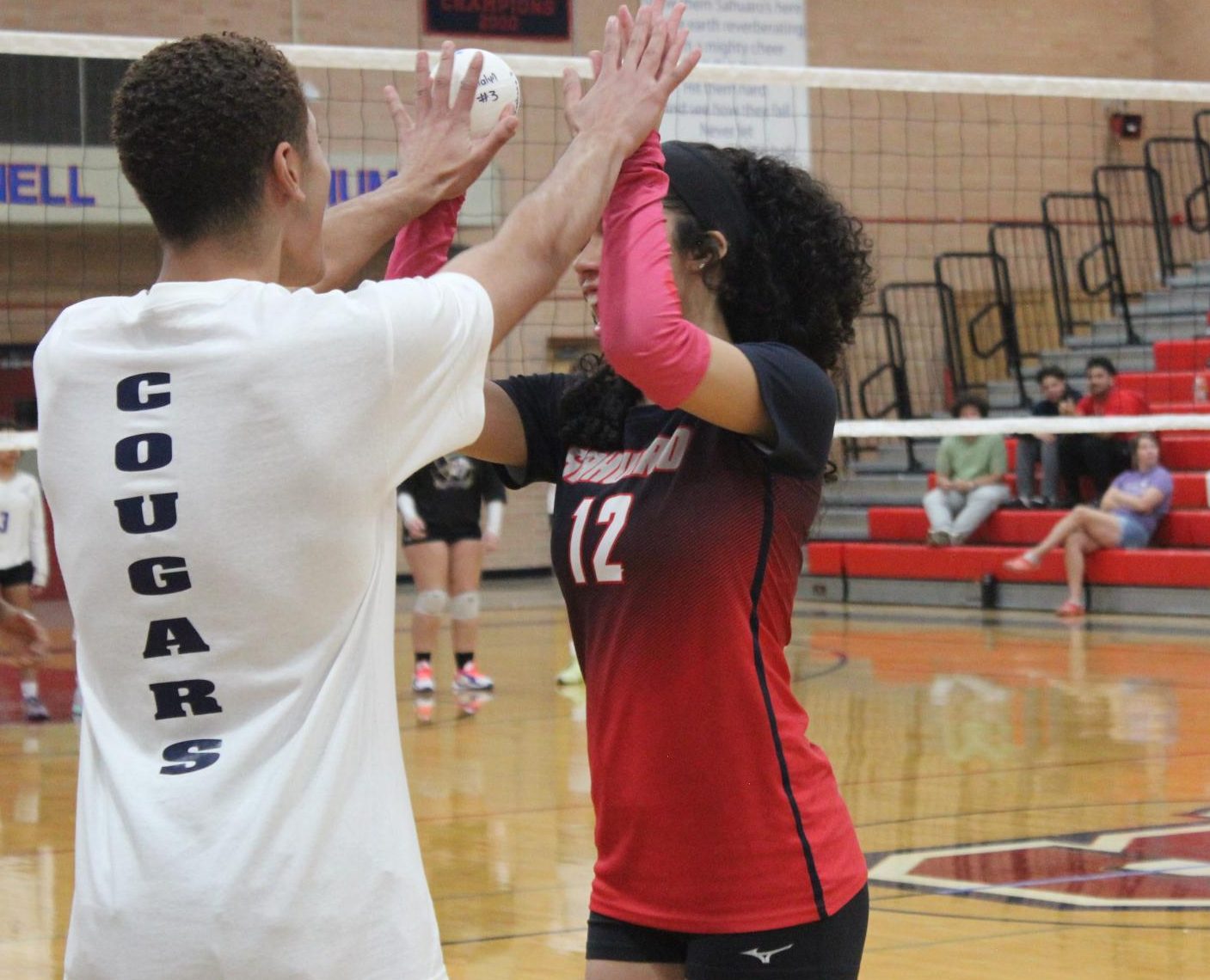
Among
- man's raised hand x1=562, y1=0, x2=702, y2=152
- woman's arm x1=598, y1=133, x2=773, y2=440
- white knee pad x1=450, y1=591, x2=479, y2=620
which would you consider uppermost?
man's raised hand x1=562, y1=0, x2=702, y2=152

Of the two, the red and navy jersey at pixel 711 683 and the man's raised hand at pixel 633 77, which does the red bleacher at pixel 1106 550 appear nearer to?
the red and navy jersey at pixel 711 683

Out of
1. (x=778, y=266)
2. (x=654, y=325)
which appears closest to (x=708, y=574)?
(x=654, y=325)

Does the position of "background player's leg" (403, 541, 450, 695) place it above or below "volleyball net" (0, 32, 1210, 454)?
below

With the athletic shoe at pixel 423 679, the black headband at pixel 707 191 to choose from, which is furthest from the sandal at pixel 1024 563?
the black headband at pixel 707 191

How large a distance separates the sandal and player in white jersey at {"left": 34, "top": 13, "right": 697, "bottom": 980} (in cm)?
1155

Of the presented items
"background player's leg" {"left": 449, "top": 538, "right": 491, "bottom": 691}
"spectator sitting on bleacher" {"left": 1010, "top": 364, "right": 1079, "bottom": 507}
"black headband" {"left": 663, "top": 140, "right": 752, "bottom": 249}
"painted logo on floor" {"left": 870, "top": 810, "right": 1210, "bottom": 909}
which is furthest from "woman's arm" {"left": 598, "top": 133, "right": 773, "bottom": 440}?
"spectator sitting on bleacher" {"left": 1010, "top": 364, "right": 1079, "bottom": 507}

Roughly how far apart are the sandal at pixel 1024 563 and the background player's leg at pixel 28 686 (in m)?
6.91

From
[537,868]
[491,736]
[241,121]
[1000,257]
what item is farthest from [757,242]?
[1000,257]

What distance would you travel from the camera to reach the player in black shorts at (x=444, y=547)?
29.1 feet

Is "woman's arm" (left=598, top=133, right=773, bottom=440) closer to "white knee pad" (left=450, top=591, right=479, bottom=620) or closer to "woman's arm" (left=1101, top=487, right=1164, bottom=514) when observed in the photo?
"white knee pad" (left=450, top=591, right=479, bottom=620)

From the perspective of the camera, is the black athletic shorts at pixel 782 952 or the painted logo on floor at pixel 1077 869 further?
the painted logo on floor at pixel 1077 869

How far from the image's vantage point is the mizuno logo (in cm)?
219

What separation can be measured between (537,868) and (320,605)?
3785 millimetres

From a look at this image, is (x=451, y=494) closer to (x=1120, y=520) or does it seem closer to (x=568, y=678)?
(x=568, y=678)
